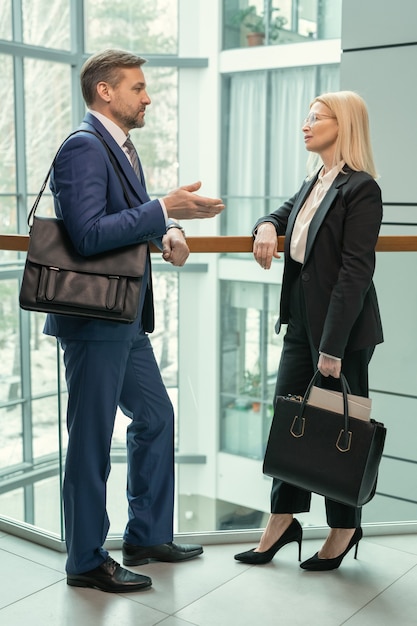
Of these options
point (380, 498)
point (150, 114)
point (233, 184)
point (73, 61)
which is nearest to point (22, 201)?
point (73, 61)

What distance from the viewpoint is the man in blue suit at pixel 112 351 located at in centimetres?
243

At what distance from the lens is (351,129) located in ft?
8.72

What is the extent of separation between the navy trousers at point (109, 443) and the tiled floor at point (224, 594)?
0.14 m

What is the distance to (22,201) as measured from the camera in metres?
12.5

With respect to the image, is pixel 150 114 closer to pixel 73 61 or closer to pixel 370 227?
pixel 73 61

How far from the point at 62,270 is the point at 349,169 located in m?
1.03

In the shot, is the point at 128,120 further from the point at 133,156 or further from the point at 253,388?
the point at 253,388

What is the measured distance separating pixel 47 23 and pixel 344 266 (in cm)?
1130

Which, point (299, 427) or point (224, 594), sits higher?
point (299, 427)

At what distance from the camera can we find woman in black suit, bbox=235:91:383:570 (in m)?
2.59

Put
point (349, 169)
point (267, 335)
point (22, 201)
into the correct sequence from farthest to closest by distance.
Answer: point (267, 335) → point (22, 201) → point (349, 169)

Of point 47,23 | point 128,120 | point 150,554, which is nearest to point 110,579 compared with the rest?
point 150,554

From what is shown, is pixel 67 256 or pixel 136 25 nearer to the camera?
pixel 67 256

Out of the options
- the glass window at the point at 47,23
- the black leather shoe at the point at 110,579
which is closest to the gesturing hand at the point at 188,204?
the black leather shoe at the point at 110,579
